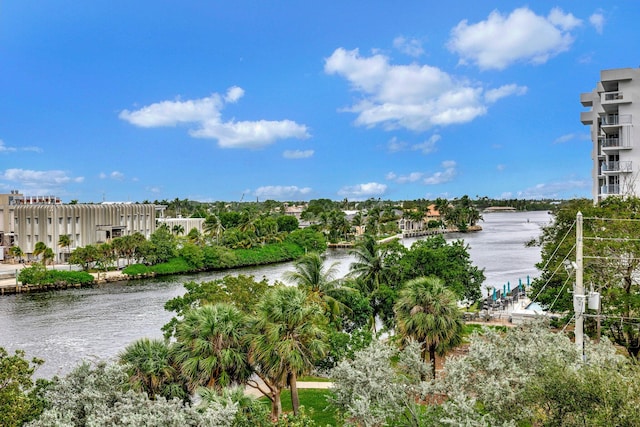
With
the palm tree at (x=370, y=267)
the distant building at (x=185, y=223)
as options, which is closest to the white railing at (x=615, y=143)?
the palm tree at (x=370, y=267)

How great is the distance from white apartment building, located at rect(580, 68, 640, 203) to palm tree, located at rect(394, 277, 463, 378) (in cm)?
2555

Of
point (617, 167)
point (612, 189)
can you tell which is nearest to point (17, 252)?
point (612, 189)

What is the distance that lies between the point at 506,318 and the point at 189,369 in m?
27.4

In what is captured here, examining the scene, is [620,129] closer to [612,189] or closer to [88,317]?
[612,189]

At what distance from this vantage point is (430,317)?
72.2 ft

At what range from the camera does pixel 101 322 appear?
43438 mm

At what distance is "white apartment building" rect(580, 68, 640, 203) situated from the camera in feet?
139

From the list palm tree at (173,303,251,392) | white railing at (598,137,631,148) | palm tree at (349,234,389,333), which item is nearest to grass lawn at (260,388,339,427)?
palm tree at (173,303,251,392)

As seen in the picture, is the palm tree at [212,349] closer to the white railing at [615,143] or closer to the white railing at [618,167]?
the white railing at [618,167]

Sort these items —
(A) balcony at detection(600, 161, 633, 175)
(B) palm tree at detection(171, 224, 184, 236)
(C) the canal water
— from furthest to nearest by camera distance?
(B) palm tree at detection(171, 224, 184, 236), (A) balcony at detection(600, 161, 633, 175), (C) the canal water

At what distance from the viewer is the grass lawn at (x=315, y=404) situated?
20.1 m

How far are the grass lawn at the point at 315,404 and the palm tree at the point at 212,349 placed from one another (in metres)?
4.03

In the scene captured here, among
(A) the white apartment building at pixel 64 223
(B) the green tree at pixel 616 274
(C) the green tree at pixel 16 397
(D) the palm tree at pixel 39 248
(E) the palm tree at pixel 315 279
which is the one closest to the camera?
(C) the green tree at pixel 16 397

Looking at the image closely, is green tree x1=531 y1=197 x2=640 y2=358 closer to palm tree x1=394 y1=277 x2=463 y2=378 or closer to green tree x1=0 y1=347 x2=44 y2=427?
palm tree x1=394 y1=277 x2=463 y2=378
